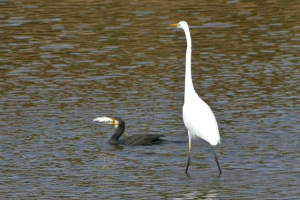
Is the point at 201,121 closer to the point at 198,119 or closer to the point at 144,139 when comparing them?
the point at 198,119

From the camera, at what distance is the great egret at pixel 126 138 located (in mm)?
16953

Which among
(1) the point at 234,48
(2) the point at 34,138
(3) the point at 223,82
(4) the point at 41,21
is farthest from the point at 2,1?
(2) the point at 34,138

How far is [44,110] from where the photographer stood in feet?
65.6

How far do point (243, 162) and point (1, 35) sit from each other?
1588 cm

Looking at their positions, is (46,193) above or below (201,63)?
above

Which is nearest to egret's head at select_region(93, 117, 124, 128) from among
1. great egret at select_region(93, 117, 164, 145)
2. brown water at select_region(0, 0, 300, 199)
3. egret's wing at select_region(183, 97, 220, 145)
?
great egret at select_region(93, 117, 164, 145)

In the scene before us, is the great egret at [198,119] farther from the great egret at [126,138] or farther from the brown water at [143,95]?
the great egret at [126,138]

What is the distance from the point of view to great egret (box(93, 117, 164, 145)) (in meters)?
17.0

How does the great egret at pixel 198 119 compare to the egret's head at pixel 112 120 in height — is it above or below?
above

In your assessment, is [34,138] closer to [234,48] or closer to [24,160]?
[24,160]

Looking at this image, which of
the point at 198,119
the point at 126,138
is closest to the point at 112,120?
the point at 126,138

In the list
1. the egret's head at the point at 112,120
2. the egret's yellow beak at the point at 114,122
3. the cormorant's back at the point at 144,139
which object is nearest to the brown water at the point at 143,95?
the cormorant's back at the point at 144,139

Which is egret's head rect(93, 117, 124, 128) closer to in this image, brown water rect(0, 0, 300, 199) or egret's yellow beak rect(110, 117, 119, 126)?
egret's yellow beak rect(110, 117, 119, 126)

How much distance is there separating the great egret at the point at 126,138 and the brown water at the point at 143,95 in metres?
0.14
